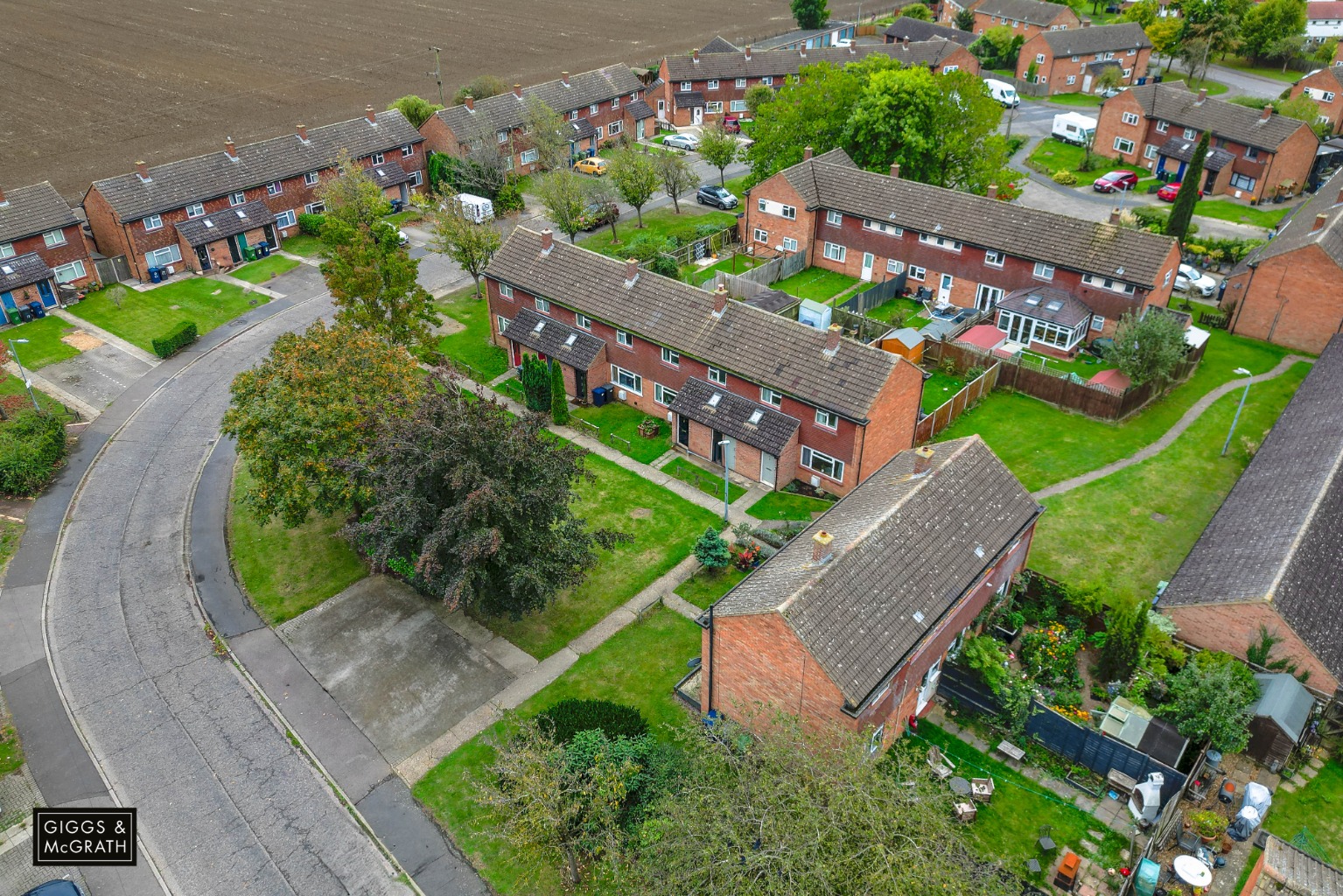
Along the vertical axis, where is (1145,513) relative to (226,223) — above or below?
below

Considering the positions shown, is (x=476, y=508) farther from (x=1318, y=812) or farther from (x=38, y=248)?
(x=38, y=248)

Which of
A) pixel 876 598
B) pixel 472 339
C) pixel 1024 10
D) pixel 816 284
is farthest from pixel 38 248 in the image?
pixel 1024 10

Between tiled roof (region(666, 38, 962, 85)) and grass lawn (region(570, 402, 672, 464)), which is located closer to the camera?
grass lawn (region(570, 402, 672, 464))

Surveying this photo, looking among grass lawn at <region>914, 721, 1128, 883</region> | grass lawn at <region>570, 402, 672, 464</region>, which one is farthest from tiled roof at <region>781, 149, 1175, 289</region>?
grass lawn at <region>914, 721, 1128, 883</region>

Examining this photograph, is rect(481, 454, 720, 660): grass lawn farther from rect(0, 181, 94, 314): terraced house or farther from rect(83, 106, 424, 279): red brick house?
rect(0, 181, 94, 314): terraced house

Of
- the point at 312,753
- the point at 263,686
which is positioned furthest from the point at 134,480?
the point at 312,753

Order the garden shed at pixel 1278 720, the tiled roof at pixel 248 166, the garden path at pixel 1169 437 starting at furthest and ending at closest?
the tiled roof at pixel 248 166
the garden path at pixel 1169 437
the garden shed at pixel 1278 720

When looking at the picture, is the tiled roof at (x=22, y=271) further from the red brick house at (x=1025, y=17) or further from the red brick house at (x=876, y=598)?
the red brick house at (x=1025, y=17)

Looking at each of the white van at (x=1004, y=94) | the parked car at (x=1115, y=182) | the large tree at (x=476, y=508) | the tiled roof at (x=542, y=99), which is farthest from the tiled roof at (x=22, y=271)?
the white van at (x=1004, y=94)
